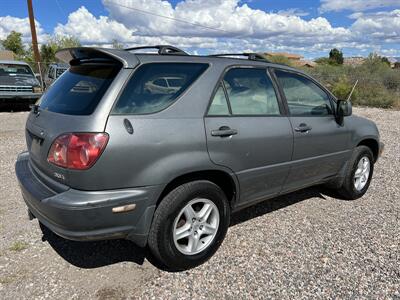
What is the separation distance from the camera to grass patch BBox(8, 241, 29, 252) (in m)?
3.30

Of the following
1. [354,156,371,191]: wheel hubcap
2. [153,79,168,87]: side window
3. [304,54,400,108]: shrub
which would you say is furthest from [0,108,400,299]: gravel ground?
[304,54,400,108]: shrub

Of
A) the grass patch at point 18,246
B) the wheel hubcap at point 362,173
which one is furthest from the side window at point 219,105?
the wheel hubcap at point 362,173

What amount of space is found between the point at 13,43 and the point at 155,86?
6395cm

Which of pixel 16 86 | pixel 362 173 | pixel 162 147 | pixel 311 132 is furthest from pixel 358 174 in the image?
pixel 16 86

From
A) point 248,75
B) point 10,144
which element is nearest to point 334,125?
point 248,75

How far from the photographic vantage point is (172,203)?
2.76 m

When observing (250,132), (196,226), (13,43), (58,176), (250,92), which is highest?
(250,92)

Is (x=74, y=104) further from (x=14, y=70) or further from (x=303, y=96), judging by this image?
(x=14, y=70)

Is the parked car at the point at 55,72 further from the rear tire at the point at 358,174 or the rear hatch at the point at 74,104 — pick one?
the rear tire at the point at 358,174

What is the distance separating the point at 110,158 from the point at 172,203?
622 mm

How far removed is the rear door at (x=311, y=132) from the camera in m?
3.72

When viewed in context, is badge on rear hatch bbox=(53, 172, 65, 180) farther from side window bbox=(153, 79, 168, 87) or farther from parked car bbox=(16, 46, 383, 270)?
side window bbox=(153, 79, 168, 87)

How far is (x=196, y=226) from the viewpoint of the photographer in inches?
120

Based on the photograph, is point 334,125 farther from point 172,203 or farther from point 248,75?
point 172,203
